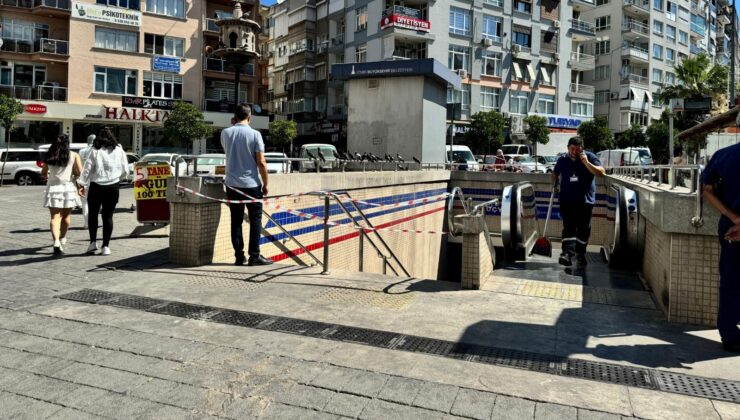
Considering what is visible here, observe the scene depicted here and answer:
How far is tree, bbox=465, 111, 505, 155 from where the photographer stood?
133 feet

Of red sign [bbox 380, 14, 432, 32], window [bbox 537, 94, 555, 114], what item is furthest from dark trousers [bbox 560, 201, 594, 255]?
window [bbox 537, 94, 555, 114]

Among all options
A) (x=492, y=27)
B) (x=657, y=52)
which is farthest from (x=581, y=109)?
(x=657, y=52)

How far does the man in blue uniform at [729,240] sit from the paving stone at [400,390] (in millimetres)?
2472

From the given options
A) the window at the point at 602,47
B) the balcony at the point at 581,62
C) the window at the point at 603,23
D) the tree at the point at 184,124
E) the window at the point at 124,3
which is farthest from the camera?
the window at the point at 603,23

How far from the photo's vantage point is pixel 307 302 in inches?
205

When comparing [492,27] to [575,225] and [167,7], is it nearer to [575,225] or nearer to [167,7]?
[167,7]

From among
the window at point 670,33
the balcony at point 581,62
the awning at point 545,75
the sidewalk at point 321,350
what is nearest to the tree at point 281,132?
the awning at point 545,75

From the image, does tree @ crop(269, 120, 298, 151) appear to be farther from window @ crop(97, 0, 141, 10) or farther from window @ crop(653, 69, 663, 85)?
window @ crop(653, 69, 663, 85)

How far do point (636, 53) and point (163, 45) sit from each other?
47678 millimetres

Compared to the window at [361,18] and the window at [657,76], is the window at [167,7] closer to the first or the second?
the window at [361,18]

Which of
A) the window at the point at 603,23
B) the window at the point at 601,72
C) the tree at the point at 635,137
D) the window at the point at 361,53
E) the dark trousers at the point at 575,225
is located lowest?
the dark trousers at the point at 575,225

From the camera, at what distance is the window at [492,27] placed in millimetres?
45594

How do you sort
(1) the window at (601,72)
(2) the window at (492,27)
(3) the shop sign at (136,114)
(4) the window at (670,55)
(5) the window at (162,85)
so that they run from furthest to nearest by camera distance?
(4) the window at (670,55)
(1) the window at (601,72)
(2) the window at (492,27)
(5) the window at (162,85)
(3) the shop sign at (136,114)

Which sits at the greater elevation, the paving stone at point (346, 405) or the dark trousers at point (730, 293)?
the dark trousers at point (730, 293)
